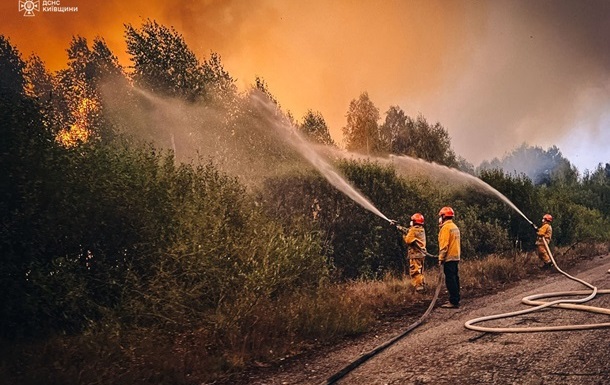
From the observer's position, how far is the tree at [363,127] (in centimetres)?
4050

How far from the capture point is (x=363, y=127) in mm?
41531

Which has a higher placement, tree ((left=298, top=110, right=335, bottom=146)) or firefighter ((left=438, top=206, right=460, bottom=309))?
tree ((left=298, top=110, right=335, bottom=146))

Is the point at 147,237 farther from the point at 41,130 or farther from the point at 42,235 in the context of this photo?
the point at 41,130

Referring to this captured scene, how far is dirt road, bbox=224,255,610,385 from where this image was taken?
483cm

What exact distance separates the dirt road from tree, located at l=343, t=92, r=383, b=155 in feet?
108

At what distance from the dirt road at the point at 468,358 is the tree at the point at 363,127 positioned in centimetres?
3297

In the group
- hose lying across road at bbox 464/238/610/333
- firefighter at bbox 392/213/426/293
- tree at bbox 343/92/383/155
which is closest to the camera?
hose lying across road at bbox 464/238/610/333

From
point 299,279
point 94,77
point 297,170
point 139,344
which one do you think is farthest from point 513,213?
point 94,77

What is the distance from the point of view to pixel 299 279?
962 centimetres

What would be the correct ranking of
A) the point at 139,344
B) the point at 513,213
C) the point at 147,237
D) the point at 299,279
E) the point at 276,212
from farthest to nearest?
the point at 513,213 < the point at 276,212 < the point at 299,279 < the point at 147,237 < the point at 139,344

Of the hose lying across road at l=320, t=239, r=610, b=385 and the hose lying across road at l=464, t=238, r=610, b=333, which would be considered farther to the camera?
the hose lying across road at l=464, t=238, r=610, b=333

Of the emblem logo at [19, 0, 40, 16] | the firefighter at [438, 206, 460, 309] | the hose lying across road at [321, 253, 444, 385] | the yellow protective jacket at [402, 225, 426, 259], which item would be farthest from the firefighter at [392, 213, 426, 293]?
the emblem logo at [19, 0, 40, 16]

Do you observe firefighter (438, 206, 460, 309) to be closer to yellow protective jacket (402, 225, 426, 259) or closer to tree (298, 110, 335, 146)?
yellow protective jacket (402, 225, 426, 259)

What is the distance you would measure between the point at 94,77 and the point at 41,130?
26336 mm
